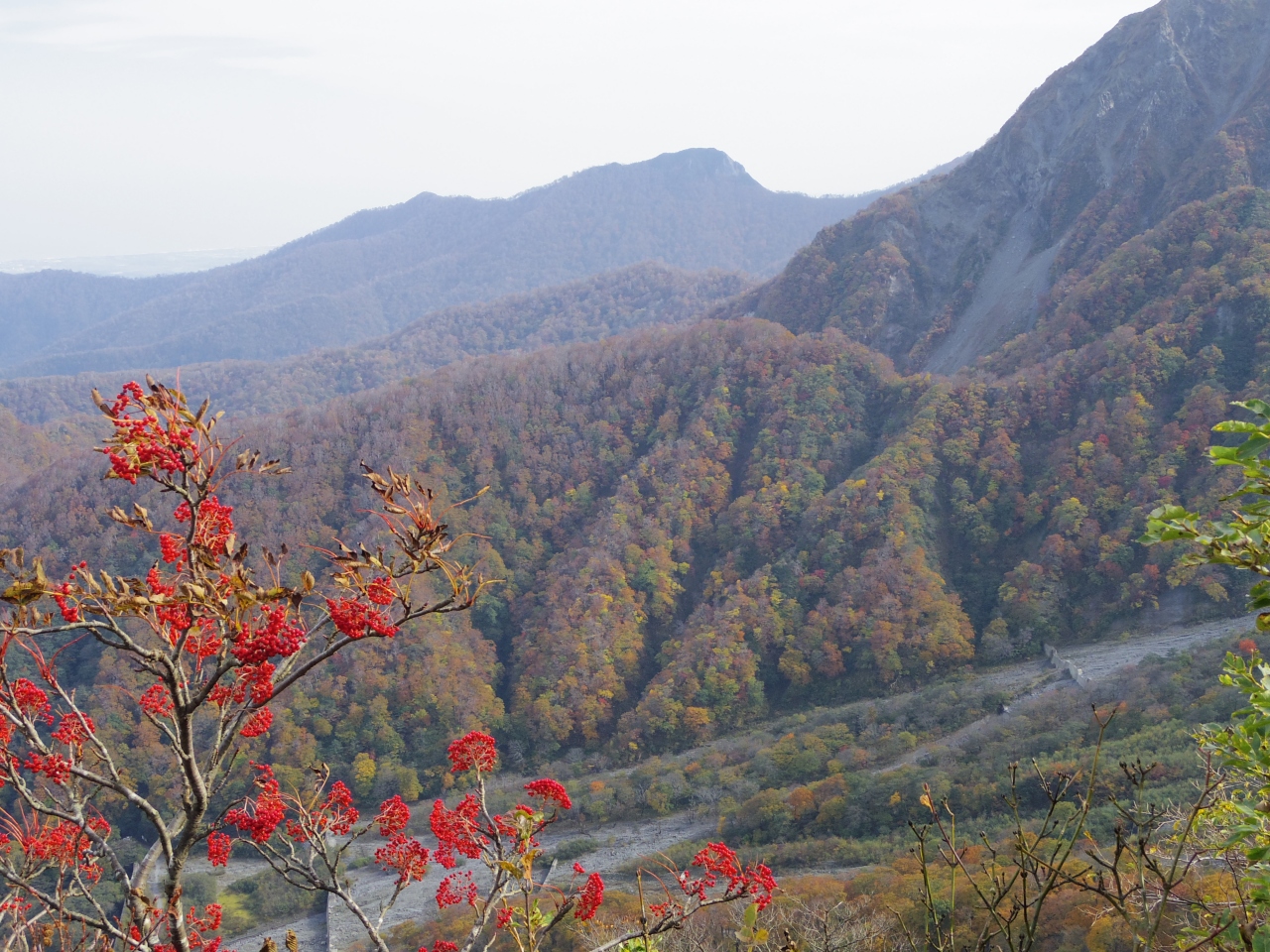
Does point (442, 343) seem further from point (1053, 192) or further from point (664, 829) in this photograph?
point (664, 829)

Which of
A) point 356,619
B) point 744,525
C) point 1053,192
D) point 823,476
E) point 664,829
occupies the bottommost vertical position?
point 664,829

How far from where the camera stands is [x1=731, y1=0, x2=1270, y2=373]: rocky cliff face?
69438 millimetres

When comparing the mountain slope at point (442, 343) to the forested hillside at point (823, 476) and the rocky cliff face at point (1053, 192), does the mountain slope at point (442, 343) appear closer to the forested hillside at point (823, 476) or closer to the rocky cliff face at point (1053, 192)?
the rocky cliff face at point (1053, 192)

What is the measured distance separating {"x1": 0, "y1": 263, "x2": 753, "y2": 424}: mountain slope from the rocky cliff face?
49.6 metres

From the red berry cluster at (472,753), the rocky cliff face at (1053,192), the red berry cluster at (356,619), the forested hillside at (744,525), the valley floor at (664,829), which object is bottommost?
the valley floor at (664,829)

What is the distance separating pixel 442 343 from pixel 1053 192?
371ft

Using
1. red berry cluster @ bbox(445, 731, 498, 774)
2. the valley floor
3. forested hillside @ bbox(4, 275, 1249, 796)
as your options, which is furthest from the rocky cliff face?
red berry cluster @ bbox(445, 731, 498, 774)

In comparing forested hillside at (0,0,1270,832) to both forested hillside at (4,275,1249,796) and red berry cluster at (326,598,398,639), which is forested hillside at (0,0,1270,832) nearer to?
forested hillside at (4,275,1249,796)

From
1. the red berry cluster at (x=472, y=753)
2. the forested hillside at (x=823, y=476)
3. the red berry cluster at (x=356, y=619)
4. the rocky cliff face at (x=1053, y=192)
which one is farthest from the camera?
the rocky cliff face at (x=1053, y=192)

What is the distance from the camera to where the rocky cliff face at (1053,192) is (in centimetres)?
6944

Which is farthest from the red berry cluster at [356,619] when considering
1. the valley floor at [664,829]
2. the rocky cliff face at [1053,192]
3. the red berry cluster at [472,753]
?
the rocky cliff face at [1053,192]

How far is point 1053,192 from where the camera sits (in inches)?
3105

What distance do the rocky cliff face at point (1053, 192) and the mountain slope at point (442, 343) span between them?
163 feet

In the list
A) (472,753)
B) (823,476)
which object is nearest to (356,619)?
(472,753)
